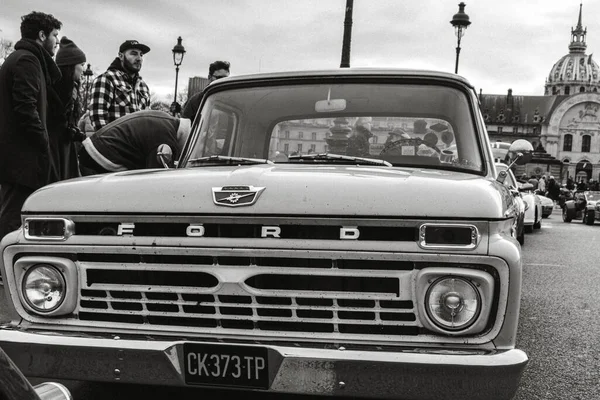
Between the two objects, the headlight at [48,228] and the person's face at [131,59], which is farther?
the person's face at [131,59]

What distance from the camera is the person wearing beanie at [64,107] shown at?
7.06 meters

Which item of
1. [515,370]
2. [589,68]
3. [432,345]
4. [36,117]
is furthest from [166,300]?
[589,68]

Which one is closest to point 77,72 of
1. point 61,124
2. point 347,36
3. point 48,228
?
point 61,124

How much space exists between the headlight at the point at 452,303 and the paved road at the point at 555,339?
1.35 metres

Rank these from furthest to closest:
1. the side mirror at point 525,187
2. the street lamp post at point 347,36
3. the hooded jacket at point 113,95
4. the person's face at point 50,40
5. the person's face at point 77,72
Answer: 1. the street lamp post at point 347,36
2. the side mirror at point 525,187
3. the hooded jacket at point 113,95
4. the person's face at point 77,72
5. the person's face at point 50,40

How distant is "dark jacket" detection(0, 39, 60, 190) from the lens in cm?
643

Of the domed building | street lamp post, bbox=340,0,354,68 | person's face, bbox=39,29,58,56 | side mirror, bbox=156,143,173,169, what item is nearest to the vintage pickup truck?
side mirror, bbox=156,143,173,169

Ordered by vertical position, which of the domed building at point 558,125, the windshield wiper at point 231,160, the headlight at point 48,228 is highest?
the domed building at point 558,125

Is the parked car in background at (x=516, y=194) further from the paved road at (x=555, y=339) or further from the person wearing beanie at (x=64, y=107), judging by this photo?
the person wearing beanie at (x=64, y=107)

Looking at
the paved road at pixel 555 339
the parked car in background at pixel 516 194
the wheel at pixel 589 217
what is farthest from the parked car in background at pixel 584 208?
the paved road at pixel 555 339

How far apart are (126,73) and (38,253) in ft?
14.6

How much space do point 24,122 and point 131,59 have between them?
1.38m

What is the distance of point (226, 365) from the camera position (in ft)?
9.75

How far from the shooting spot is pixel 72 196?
3.33 metres
